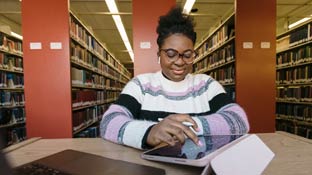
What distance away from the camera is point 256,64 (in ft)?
11.6

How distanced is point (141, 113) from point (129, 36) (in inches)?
337

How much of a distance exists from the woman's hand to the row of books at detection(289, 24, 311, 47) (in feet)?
13.8

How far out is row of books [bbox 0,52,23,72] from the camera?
4207 mm

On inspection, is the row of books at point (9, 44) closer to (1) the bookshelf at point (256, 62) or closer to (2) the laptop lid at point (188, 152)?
(1) the bookshelf at point (256, 62)

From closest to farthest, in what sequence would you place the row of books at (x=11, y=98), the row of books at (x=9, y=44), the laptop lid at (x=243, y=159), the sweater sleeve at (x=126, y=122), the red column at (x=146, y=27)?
1. the laptop lid at (x=243, y=159)
2. the sweater sleeve at (x=126, y=122)
3. the red column at (x=146, y=27)
4. the row of books at (x=11, y=98)
5. the row of books at (x=9, y=44)

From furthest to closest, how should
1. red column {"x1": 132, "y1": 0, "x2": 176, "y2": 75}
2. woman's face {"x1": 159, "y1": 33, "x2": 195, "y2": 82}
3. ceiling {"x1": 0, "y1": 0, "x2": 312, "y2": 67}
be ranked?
ceiling {"x1": 0, "y1": 0, "x2": 312, "y2": 67} → red column {"x1": 132, "y1": 0, "x2": 176, "y2": 75} → woman's face {"x1": 159, "y1": 33, "x2": 195, "y2": 82}

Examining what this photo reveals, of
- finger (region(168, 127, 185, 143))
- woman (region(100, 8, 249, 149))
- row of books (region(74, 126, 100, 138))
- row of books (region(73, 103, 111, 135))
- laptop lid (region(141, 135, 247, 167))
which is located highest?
woman (region(100, 8, 249, 149))

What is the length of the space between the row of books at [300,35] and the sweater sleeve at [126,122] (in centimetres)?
392

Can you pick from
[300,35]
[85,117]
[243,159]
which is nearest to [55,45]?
[85,117]

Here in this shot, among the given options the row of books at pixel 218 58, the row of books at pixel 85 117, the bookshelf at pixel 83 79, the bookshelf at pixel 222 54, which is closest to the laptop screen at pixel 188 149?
the bookshelf at pixel 222 54

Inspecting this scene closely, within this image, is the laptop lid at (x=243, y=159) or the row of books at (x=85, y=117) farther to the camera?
the row of books at (x=85, y=117)

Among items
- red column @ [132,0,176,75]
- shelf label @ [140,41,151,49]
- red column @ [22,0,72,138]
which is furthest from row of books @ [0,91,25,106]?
shelf label @ [140,41,151,49]

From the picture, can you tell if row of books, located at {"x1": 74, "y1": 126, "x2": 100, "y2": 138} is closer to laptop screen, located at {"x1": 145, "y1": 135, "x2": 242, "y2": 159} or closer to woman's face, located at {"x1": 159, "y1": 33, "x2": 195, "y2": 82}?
woman's face, located at {"x1": 159, "y1": 33, "x2": 195, "y2": 82}

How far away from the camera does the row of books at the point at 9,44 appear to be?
14.0 ft
